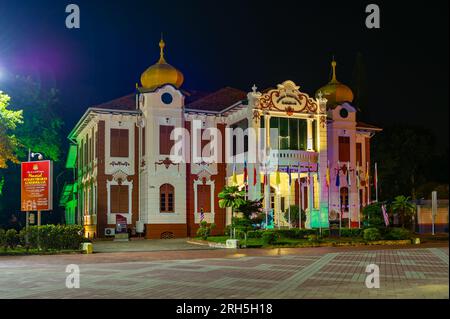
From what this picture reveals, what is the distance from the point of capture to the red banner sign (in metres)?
26.7

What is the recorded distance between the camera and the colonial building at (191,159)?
37000 mm

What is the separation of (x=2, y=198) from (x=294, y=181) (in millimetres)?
20952

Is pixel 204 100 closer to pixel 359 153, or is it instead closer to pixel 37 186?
pixel 359 153

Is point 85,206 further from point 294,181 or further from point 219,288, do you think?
A: point 219,288

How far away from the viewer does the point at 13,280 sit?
1497 centimetres

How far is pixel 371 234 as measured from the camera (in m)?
31.2

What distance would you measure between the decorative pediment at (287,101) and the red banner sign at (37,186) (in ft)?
48.4

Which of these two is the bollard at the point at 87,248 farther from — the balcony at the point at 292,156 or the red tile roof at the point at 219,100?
the red tile roof at the point at 219,100

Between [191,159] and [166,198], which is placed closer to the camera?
[166,198]

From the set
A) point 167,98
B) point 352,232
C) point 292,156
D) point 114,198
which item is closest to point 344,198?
point 292,156

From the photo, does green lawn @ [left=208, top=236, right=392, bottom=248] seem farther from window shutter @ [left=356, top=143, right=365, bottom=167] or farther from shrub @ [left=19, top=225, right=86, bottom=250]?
window shutter @ [left=356, top=143, right=365, bottom=167]

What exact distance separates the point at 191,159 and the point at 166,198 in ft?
10.7

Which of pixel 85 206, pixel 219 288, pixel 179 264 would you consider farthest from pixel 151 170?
pixel 219 288

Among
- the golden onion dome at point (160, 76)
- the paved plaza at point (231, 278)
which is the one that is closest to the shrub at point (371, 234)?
the paved plaza at point (231, 278)
